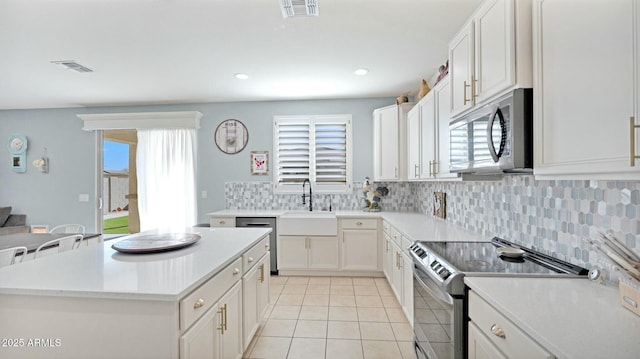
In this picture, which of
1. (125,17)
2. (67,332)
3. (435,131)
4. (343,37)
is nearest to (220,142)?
(125,17)

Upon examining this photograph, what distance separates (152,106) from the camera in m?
4.76

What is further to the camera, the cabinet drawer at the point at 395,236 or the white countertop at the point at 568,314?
the cabinet drawer at the point at 395,236

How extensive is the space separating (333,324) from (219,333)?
135cm

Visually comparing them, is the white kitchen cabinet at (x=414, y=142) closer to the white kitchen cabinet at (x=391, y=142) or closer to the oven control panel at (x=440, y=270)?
the white kitchen cabinet at (x=391, y=142)

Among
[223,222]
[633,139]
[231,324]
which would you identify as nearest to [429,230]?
[231,324]

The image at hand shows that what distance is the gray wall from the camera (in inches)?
183

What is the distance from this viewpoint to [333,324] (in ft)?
8.79

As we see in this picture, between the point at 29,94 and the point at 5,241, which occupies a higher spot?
the point at 29,94

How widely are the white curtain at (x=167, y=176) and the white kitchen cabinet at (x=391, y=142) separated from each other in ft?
9.29

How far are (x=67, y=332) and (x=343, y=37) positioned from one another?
2.62 meters

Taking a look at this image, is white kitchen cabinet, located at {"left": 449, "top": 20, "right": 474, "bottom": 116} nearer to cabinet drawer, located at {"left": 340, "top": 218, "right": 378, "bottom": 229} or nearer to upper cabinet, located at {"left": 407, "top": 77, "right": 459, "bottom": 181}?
upper cabinet, located at {"left": 407, "top": 77, "right": 459, "bottom": 181}

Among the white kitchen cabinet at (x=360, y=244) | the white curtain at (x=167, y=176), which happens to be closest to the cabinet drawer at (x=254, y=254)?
the white kitchen cabinet at (x=360, y=244)

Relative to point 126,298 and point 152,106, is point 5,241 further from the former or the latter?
point 152,106

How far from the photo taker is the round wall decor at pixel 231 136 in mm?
4645
